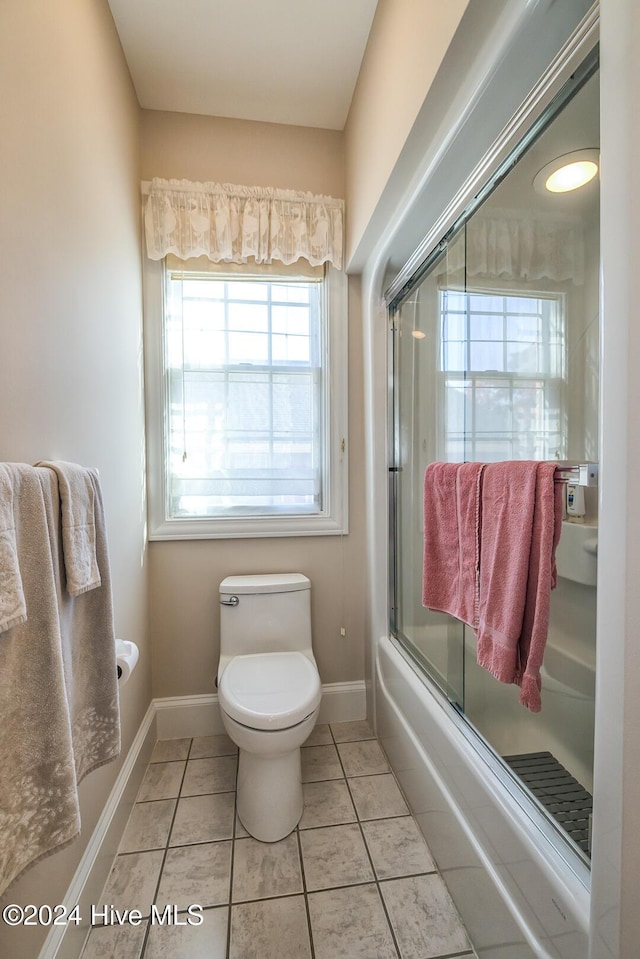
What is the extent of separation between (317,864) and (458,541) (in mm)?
1074

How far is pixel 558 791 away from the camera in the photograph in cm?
104

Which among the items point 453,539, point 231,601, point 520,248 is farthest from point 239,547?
point 520,248

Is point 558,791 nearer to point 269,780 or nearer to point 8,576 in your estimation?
point 269,780

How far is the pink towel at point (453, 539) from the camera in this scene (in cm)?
110

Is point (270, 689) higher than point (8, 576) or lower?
lower

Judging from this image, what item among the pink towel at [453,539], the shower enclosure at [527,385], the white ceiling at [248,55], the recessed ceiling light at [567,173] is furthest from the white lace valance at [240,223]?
the pink towel at [453,539]

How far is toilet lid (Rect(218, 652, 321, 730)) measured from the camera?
1.34 metres

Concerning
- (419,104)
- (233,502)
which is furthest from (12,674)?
(419,104)

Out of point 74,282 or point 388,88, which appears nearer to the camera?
point 74,282

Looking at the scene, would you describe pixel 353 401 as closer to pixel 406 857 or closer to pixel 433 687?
pixel 433 687

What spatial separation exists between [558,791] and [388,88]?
2012 millimetres

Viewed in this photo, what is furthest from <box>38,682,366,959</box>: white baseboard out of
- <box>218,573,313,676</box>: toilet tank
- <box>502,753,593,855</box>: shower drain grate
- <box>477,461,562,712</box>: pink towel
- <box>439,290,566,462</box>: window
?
<box>439,290,566,462</box>: window

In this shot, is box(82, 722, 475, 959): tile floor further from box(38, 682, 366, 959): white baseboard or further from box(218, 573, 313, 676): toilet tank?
box(218, 573, 313, 676): toilet tank

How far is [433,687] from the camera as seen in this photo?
1454mm
